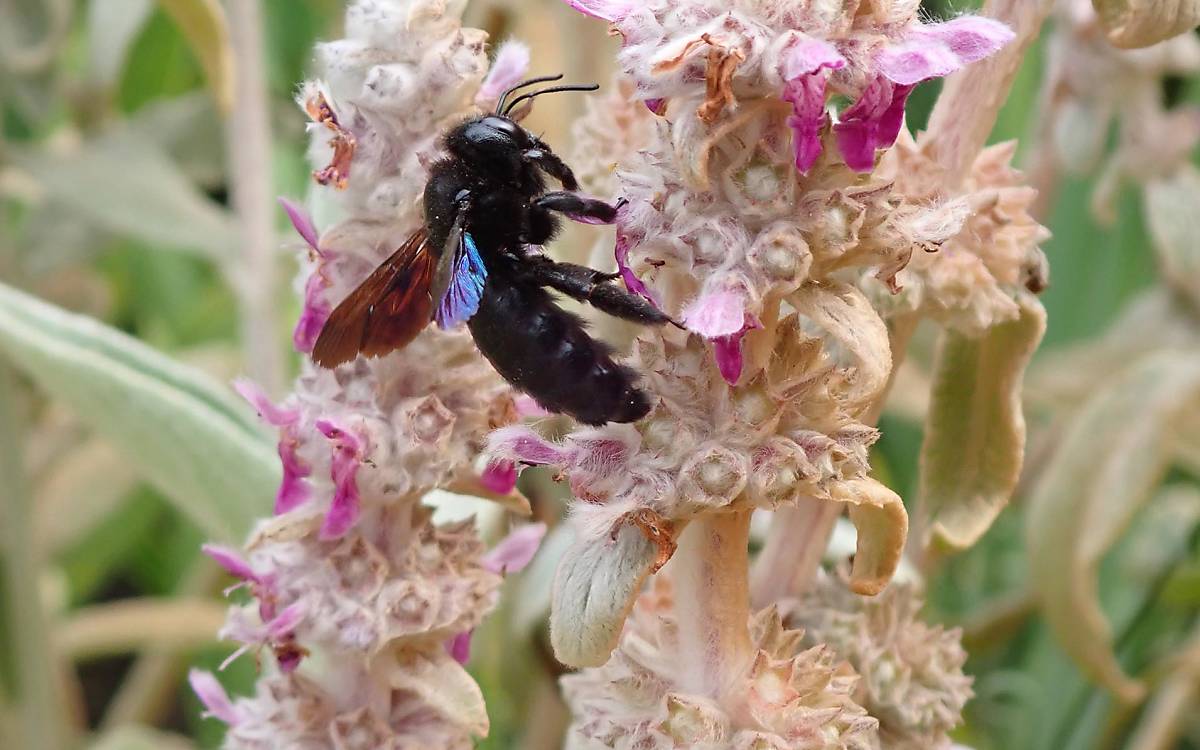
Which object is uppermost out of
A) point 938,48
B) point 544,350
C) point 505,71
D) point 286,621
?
point 938,48

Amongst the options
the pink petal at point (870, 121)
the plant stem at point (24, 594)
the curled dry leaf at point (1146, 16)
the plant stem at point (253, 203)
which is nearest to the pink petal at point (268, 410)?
the pink petal at point (870, 121)

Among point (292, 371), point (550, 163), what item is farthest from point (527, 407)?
point (292, 371)

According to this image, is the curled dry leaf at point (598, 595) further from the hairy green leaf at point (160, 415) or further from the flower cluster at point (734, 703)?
the hairy green leaf at point (160, 415)

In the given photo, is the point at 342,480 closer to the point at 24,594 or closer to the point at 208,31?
the point at 208,31

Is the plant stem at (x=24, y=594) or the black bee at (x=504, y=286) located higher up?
the black bee at (x=504, y=286)

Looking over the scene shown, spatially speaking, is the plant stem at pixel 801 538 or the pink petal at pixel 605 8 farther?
the plant stem at pixel 801 538

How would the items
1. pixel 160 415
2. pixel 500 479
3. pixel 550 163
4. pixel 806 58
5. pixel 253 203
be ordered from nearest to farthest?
pixel 806 58 < pixel 500 479 < pixel 550 163 < pixel 160 415 < pixel 253 203
